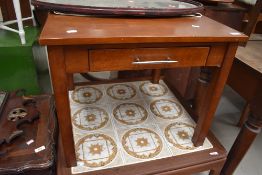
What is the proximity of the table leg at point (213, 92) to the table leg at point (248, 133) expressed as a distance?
0.13 m

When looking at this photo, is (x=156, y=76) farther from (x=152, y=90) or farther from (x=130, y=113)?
(x=130, y=113)

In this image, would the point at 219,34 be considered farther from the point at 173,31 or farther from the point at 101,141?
the point at 101,141

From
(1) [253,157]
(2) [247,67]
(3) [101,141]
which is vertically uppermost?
(2) [247,67]

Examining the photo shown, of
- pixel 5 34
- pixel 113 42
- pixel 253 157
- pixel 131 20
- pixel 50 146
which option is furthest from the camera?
pixel 5 34

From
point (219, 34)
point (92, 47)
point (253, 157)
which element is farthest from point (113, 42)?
point (253, 157)

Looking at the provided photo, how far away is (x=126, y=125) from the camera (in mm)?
898

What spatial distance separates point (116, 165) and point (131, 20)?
1.58 ft

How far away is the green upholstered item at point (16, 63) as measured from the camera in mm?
1155

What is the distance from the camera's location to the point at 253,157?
45.1 inches

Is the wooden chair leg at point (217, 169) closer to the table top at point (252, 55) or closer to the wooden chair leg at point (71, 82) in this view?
the table top at point (252, 55)

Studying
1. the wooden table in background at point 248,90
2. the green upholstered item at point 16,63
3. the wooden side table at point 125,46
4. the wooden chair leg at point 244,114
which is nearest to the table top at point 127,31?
the wooden side table at point 125,46

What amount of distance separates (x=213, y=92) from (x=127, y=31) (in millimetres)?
362

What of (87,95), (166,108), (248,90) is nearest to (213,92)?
(248,90)

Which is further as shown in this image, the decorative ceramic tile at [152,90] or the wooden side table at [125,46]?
the decorative ceramic tile at [152,90]
